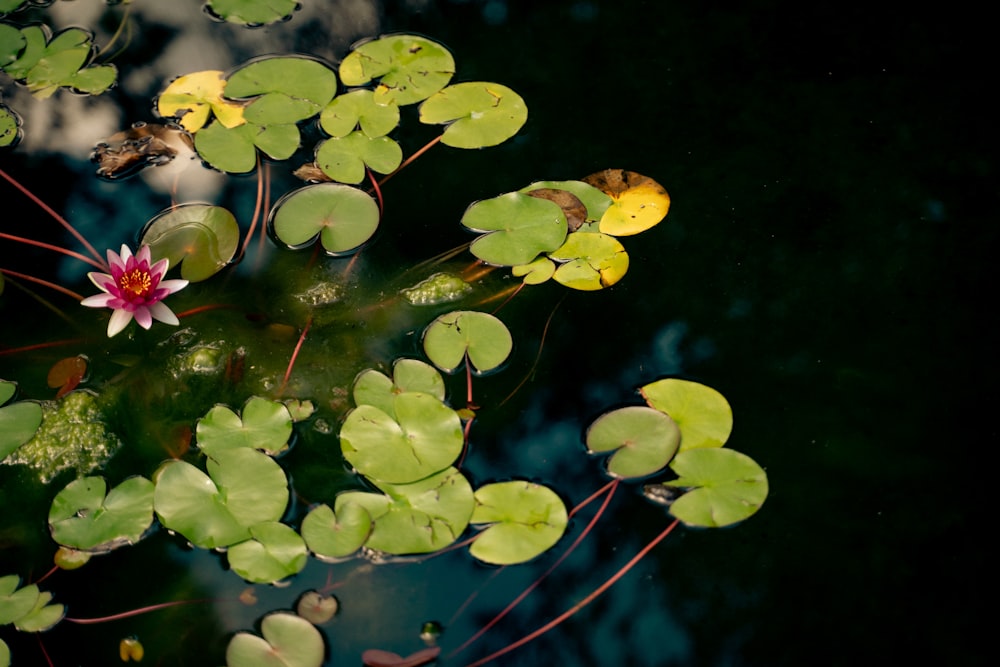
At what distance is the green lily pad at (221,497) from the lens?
1.76m

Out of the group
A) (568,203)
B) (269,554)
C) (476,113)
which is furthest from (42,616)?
(476,113)

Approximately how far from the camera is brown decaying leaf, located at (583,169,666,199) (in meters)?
2.29

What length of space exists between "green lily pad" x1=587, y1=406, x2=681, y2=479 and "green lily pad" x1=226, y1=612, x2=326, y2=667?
30.7 inches

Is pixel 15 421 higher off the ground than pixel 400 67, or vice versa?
pixel 400 67

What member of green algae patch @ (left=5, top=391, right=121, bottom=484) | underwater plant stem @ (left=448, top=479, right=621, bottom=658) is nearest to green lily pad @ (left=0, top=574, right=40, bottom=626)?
green algae patch @ (left=5, top=391, right=121, bottom=484)

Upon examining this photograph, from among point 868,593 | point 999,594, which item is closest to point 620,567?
point 868,593

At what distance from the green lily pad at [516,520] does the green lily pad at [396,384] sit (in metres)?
0.29

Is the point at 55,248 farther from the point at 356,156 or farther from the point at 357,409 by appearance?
the point at 357,409

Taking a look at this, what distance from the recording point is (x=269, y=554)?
1738 mm

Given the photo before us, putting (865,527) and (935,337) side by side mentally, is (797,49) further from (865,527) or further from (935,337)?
(865,527)

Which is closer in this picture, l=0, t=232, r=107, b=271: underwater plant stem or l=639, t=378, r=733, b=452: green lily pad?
l=639, t=378, r=733, b=452: green lily pad

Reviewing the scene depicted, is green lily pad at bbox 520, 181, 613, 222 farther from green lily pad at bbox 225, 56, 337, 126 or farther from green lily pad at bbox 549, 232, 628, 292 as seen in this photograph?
green lily pad at bbox 225, 56, 337, 126

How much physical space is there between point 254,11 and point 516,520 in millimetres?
2045

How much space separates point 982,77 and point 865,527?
1.62m
